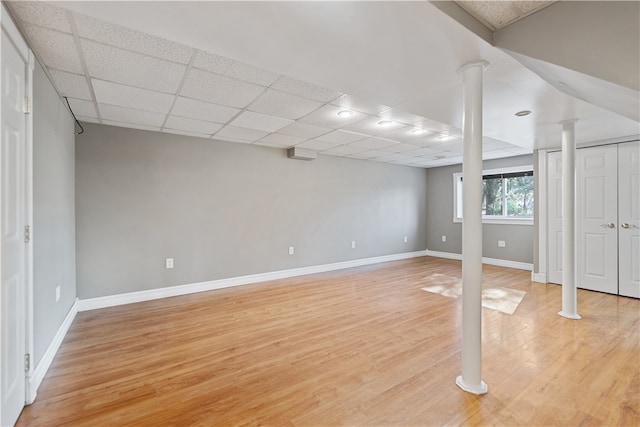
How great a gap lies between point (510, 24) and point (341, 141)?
295 centimetres

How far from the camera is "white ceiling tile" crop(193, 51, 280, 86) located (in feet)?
6.85

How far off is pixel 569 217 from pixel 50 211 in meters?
5.10

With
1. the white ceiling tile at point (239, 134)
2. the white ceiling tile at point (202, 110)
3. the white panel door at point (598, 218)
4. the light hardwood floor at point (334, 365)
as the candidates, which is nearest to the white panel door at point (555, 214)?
the white panel door at point (598, 218)

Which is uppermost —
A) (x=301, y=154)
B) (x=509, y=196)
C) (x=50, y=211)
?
(x=301, y=154)

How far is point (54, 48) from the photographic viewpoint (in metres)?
1.91

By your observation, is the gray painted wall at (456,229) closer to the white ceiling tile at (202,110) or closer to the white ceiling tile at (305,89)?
the white ceiling tile at (305,89)

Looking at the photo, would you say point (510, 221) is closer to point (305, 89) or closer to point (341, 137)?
point (341, 137)

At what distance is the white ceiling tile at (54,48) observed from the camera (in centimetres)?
175

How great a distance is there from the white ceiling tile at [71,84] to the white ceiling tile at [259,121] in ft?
4.55

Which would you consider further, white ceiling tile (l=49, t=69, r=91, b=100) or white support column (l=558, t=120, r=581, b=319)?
white support column (l=558, t=120, r=581, b=319)

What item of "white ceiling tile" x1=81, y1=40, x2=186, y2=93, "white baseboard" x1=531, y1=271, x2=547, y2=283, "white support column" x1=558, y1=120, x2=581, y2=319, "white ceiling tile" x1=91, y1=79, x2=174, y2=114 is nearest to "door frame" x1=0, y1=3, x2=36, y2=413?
"white ceiling tile" x1=81, y1=40, x2=186, y2=93

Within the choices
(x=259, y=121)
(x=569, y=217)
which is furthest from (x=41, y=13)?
(x=569, y=217)

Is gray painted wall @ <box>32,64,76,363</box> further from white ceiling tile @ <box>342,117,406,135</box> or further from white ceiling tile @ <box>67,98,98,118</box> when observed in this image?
white ceiling tile @ <box>342,117,406,135</box>

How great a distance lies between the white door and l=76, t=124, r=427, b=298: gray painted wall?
2.05m
